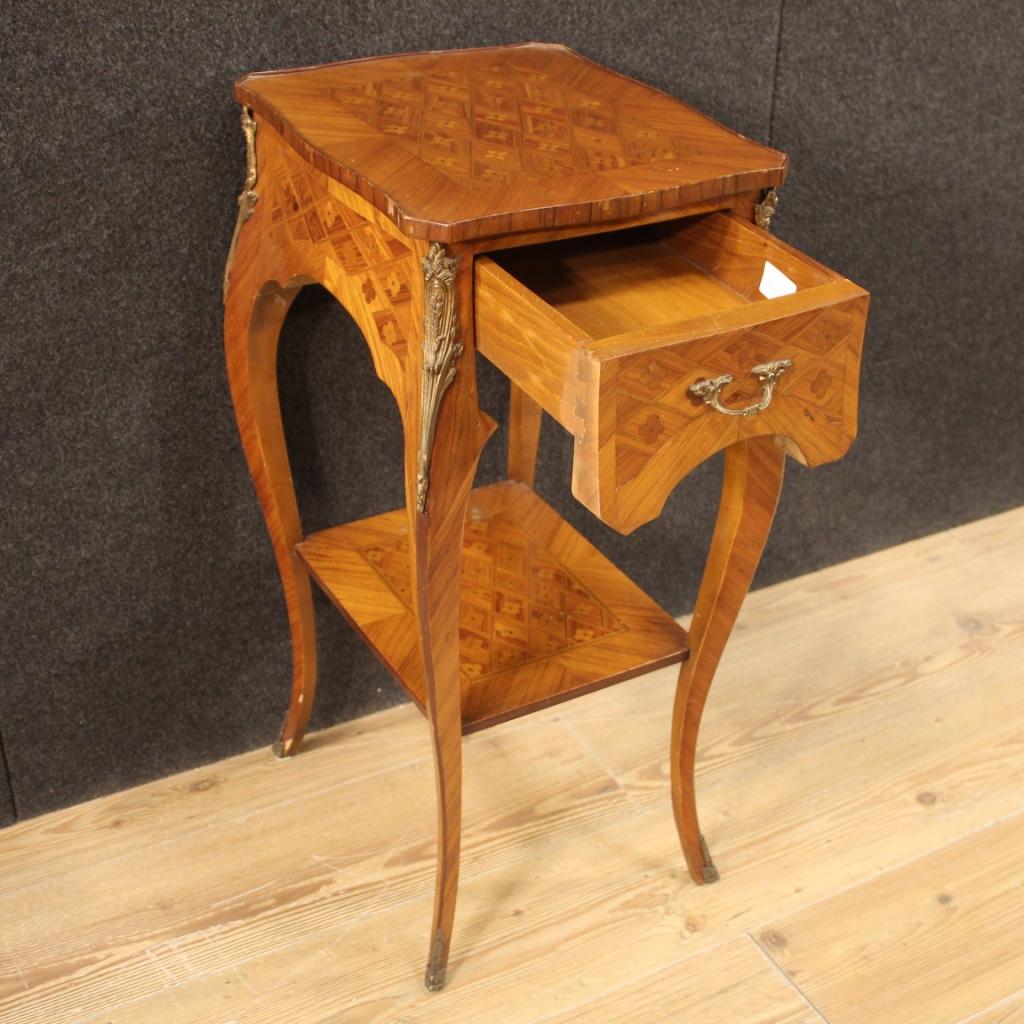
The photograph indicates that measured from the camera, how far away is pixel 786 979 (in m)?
1.10

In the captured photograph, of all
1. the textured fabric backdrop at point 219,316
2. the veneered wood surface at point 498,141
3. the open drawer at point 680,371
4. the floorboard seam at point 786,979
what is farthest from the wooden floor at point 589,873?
the veneered wood surface at point 498,141

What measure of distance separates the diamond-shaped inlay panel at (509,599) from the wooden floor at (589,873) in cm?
26

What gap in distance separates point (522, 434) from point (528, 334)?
19.7 inches

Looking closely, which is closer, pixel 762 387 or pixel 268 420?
pixel 762 387

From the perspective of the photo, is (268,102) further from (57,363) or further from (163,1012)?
(163,1012)

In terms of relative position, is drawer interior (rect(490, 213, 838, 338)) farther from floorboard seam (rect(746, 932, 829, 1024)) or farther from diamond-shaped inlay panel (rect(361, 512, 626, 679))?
floorboard seam (rect(746, 932, 829, 1024))

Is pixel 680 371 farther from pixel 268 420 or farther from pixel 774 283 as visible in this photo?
pixel 268 420

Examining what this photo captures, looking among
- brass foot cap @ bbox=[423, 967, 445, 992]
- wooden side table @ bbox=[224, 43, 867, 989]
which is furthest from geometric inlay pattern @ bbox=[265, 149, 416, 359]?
brass foot cap @ bbox=[423, 967, 445, 992]

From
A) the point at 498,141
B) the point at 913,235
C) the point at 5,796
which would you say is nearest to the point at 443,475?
the point at 498,141

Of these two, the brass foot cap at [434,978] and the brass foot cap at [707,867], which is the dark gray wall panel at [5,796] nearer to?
the brass foot cap at [434,978]

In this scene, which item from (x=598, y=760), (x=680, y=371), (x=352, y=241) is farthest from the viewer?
(x=598, y=760)

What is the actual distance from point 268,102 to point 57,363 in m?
0.30

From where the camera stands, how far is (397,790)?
1.29m

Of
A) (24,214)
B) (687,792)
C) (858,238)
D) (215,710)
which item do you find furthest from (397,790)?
(858,238)
